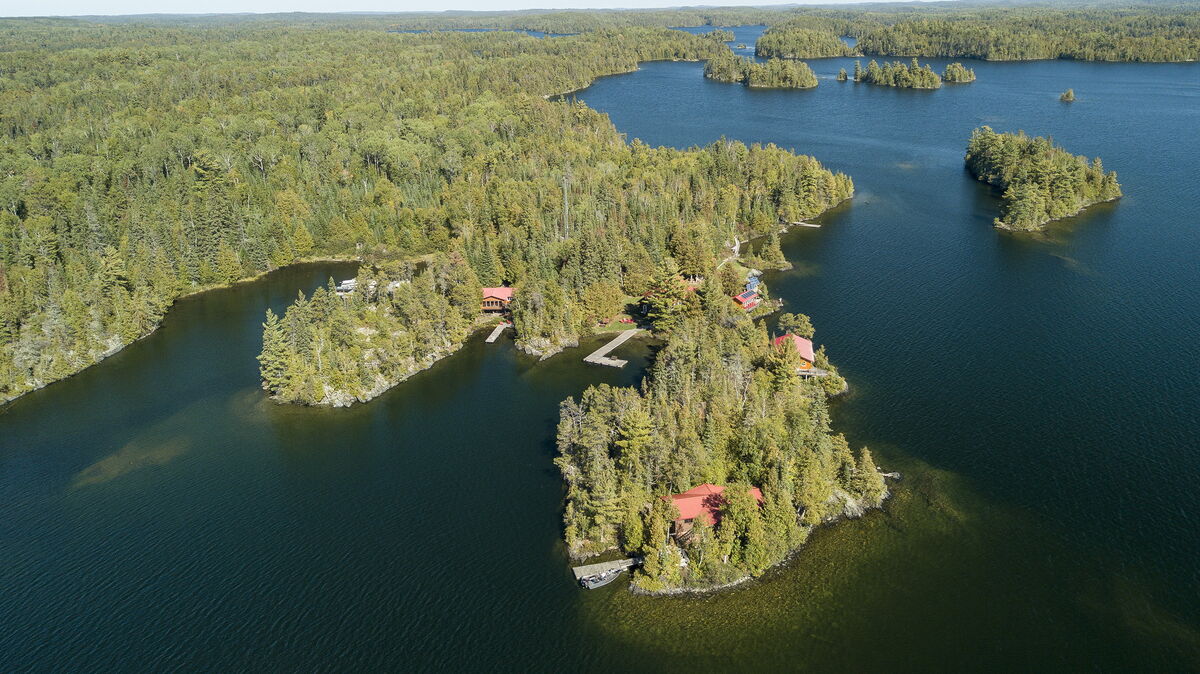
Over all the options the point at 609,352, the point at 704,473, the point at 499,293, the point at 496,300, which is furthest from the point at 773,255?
the point at 704,473

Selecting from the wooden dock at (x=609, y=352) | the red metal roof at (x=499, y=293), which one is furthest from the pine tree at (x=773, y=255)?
the red metal roof at (x=499, y=293)

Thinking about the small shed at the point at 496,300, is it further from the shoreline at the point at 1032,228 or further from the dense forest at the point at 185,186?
the shoreline at the point at 1032,228

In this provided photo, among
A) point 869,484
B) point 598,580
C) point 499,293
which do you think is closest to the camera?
point 598,580

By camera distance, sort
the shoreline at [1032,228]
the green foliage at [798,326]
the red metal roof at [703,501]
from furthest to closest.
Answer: the shoreline at [1032,228], the green foliage at [798,326], the red metal roof at [703,501]

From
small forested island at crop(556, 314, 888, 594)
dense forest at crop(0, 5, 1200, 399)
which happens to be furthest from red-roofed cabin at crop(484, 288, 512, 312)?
small forested island at crop(556, 314, 888, 594)

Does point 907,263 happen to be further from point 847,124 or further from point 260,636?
point 847,124

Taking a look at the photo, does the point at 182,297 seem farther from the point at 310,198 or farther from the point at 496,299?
the point at 496,299
